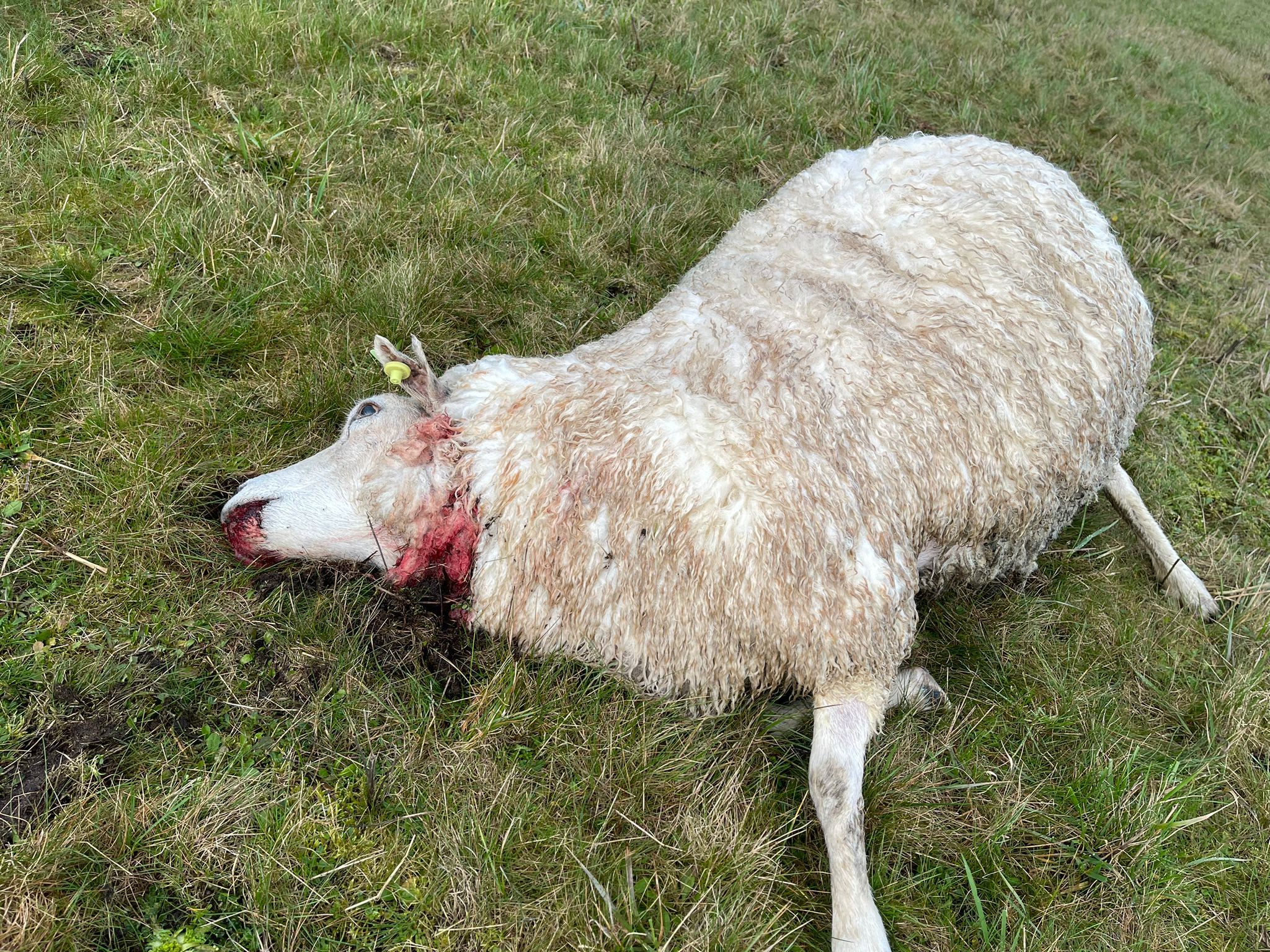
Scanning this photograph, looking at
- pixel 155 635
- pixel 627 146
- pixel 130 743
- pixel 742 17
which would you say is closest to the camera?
pixel 130 743

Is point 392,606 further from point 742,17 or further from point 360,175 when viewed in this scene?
point 742,17

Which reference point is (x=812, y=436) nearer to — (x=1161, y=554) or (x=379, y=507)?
(x=379, y=507)

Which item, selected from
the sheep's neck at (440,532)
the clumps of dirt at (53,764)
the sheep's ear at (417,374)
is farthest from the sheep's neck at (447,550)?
the clumps of dirt at (53,764)

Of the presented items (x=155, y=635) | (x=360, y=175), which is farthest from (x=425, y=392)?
(x=360, y=175)

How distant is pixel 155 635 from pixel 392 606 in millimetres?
610

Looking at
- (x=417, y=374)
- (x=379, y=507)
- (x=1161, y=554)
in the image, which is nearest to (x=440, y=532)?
(x=379, y=507)

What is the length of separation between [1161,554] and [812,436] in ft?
7.08

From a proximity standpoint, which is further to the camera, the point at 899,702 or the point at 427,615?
the point at 899,702

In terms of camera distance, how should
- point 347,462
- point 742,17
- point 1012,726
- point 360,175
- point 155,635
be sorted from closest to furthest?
point 155,635 < point 347,462 < point 1012,726 < point 360,175 < point 742,17

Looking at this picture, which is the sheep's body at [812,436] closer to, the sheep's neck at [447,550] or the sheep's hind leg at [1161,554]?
the sheep's neck at [447,550]

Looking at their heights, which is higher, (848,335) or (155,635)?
(848,335)

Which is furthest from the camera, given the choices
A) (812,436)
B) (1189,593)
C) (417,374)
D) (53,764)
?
(1189,593)

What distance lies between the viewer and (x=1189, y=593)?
11.1 ft

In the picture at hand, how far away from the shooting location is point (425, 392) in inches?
95.1
